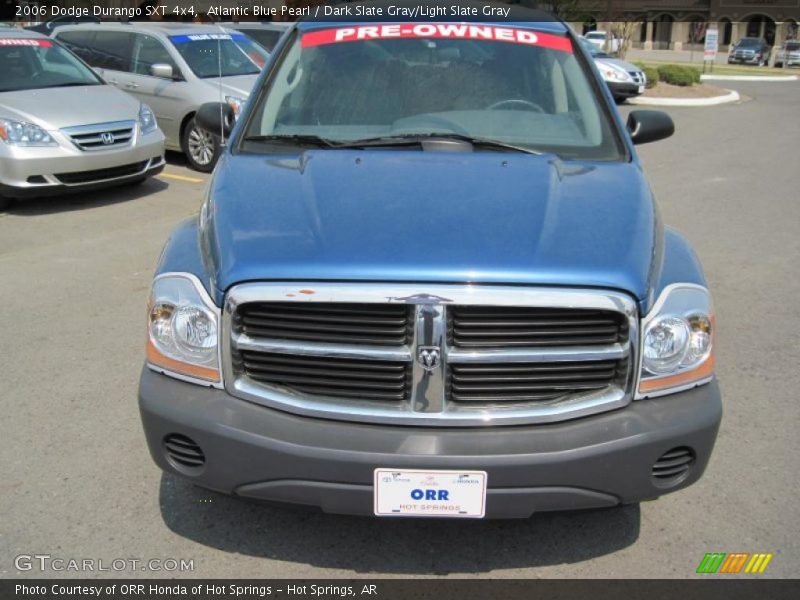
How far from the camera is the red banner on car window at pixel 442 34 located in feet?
14.1

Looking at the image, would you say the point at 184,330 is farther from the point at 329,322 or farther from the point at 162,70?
the point at 162,70

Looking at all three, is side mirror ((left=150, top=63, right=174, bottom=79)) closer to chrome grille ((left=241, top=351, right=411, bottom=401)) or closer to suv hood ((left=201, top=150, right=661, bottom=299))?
suv hood ((left=201, top=150, right=661, bottom=299))

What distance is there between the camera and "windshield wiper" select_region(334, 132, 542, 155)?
3.73m

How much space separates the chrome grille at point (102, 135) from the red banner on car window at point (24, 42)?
1763mm

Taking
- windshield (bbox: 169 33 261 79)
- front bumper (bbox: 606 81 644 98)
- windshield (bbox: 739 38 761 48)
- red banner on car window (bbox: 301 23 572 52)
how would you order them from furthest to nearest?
windshield (bbox: 739 38 761 48) < front bumper (bbox: 606 81 644 98) < windshield (bbox: 169 33 261 79) < red banner on car window (bbox: 301 23 572 52)

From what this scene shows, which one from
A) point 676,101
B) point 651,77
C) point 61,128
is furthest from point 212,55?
point 651,77

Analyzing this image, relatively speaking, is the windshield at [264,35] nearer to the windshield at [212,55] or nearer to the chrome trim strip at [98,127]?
the windshield at [212,55]

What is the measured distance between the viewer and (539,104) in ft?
13.5

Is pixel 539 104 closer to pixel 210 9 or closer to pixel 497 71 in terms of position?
pixel 497 71

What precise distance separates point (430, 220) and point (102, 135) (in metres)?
6.66

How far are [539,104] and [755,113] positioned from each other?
1667 cm

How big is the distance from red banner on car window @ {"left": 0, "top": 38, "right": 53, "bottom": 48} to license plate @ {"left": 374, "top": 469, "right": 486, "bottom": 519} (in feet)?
28.4

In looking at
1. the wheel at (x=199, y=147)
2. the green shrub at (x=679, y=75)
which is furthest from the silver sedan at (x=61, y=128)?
the green shrub at (x=679, y=75)

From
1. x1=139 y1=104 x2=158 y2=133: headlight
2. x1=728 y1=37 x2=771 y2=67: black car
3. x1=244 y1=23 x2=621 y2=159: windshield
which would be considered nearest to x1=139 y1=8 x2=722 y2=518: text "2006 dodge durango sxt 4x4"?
x1=244 y1=23 x2=621 y2=159: windshield
